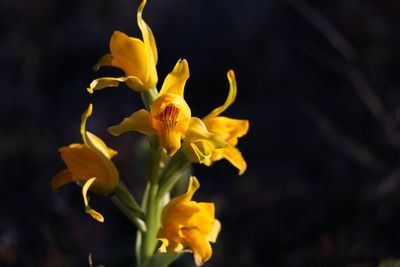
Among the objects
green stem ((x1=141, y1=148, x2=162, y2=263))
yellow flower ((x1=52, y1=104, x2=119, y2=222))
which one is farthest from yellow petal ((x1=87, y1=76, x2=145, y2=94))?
green stem ((x1=141, y1=148, x2=162, y2=263))

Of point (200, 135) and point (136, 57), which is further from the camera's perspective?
point (136, 57)

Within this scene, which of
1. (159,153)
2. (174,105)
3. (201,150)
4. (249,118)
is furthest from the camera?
(249,118)

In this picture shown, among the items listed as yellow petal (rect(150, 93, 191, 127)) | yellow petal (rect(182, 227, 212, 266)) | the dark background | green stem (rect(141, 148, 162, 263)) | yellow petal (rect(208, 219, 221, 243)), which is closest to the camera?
yellow petal (rect(150, 93, 191, 127))

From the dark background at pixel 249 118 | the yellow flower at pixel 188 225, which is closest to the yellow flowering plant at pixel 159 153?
the yellow flower at pixel 188 225

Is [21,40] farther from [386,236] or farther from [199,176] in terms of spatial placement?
[386,236]

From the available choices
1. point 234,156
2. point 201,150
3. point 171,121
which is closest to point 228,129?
point 234,156

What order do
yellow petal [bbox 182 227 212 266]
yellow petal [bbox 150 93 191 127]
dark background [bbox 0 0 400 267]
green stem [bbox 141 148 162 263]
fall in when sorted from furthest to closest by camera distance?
1. dark background [bbox 0 0 400 267]
2. green stem [bbox 141 148 162 263]
3. yellow petal [bbox 182 227 212 266]
4. yellow petal [bbox 150 93 191 127]

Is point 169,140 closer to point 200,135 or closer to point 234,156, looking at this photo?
point 200,135

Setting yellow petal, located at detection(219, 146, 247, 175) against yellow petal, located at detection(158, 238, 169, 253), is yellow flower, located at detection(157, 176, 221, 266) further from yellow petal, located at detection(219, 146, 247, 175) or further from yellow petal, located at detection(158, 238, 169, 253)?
yellow petal, located at detection(219, 146, 247, 175)
